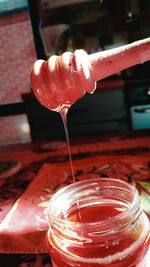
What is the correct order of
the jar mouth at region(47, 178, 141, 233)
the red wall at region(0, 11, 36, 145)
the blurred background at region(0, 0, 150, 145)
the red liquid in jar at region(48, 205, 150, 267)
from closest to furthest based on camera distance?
the red liquid in jar at region(48, 205, 150, 267)
the jar mouth at region(47, 178, 141, 233)
the blurred background at region(0, 0, 150, 145)
the red wall at region(0, 11, 36, 145)

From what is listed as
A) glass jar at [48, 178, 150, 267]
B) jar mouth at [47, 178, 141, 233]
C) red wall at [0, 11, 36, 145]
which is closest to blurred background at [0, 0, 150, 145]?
red wall at [0, 11, 36, 145]

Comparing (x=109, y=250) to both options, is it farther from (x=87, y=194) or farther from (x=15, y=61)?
(x=15, y=61)

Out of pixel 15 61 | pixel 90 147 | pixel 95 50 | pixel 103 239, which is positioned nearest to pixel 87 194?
pixel 103 239

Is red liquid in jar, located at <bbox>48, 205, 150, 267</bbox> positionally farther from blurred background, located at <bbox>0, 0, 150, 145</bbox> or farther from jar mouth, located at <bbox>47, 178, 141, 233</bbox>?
blurred background, located at <bbox>0, 0, 150, 145</bbox>

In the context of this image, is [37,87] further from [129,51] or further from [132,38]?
[132,38]

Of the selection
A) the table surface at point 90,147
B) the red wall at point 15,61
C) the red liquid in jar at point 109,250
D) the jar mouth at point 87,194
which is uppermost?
the red liquid in jar at point 109,250

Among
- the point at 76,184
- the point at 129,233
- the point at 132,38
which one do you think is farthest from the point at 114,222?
the point at 132,38

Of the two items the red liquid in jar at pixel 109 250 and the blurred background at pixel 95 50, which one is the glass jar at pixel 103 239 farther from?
the blurred background at pixel 95 50

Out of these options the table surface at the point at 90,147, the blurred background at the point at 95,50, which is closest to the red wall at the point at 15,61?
the blurred background at the point at 95,50
